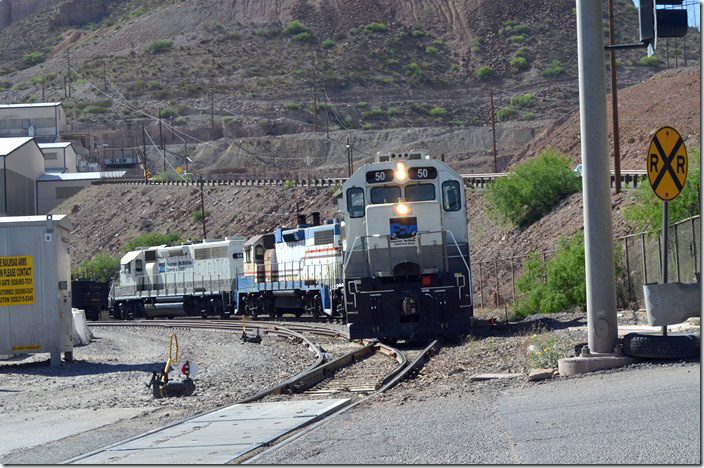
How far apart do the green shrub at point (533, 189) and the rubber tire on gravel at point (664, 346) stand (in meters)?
33.9

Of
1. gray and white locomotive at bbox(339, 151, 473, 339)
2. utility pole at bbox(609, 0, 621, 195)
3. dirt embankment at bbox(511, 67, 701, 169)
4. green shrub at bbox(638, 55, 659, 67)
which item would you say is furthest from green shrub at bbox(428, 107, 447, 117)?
gray and white locomotive at bbox(339, 151, 473, 339)

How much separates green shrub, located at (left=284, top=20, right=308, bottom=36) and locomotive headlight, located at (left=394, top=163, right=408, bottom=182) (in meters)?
134

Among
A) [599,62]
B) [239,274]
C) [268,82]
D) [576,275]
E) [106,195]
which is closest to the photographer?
[599,62]

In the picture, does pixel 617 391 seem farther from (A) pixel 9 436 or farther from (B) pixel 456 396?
(A) pixel 9 436

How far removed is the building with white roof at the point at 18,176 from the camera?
38.6m

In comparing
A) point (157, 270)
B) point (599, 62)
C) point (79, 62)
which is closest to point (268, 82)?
point (79, 62)

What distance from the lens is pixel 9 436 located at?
37.1 feet

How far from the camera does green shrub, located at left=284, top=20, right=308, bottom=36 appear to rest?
6058 inches

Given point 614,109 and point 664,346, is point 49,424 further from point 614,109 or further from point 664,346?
point 614,109

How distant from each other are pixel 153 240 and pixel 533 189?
→ 3770 centimetres

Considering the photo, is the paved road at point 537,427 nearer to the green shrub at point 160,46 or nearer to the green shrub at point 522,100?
the green shrub at point 522,100

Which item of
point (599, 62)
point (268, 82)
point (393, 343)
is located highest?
point (268, 82)

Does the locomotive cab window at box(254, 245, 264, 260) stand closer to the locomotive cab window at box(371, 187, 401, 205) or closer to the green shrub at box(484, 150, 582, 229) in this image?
the green shrub at box(484, 150, 582, 229)

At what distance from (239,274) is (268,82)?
88554mm
